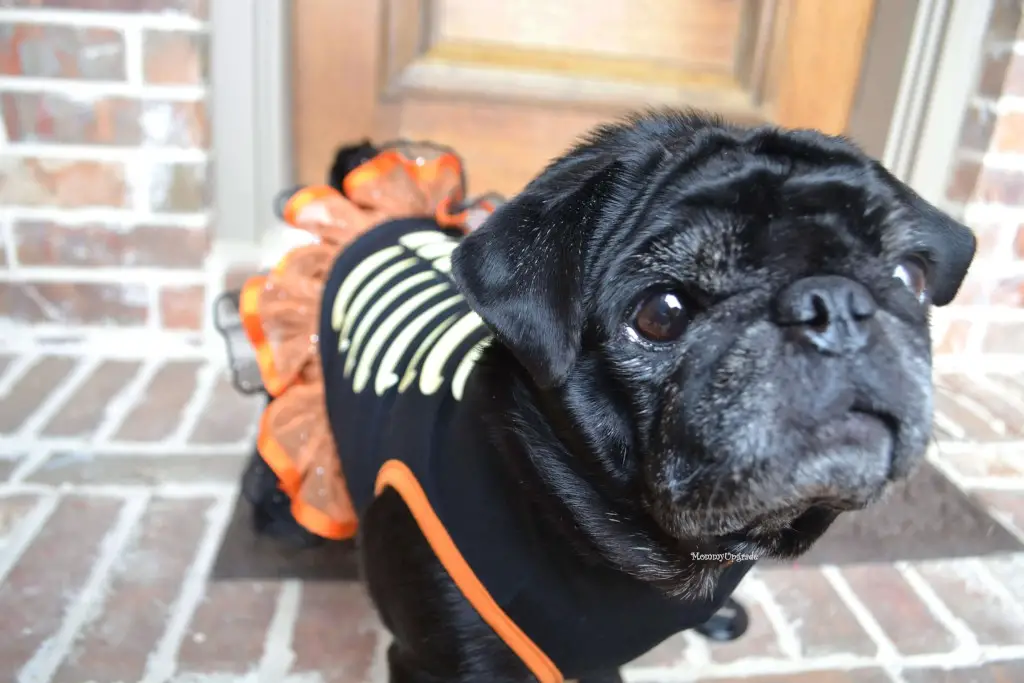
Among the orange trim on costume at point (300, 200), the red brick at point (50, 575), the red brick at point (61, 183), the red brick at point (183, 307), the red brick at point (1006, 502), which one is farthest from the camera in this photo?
the red brick at point (183, 307)

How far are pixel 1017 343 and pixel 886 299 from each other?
55.8 inches

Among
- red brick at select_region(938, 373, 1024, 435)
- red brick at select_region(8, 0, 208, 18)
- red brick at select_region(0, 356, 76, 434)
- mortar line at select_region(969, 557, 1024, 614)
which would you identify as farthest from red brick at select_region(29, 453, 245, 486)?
red brick at select_region(938, 373, 1024, 435)

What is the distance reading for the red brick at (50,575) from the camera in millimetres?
914

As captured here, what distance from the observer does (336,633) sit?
97 centimetres

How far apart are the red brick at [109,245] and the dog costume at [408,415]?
1.63 feet

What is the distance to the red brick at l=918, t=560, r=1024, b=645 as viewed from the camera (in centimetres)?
103

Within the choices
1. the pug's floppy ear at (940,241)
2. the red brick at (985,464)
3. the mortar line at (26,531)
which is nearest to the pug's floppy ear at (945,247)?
the pug's floppy ear at (940,241)

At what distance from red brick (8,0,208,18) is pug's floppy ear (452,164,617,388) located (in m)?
1.05

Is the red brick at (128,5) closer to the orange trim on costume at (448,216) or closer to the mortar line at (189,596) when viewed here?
the orange trim on costume at (448,216)

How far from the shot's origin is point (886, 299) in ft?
1.88

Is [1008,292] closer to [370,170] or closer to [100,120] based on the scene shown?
[370,170]

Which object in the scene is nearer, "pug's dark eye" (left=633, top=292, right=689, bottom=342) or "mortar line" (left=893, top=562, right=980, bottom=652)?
"pug's dark eye" (left=633, top=292, right=689, bottom=342)

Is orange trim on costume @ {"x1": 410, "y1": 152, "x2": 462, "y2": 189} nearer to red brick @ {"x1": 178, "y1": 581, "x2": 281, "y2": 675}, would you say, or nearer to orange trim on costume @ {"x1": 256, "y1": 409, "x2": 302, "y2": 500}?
orange trim on costume @ {"x1": 256, "y1": 409, "x2": 302, "y2": 500}

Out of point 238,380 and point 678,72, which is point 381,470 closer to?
point 238,380
